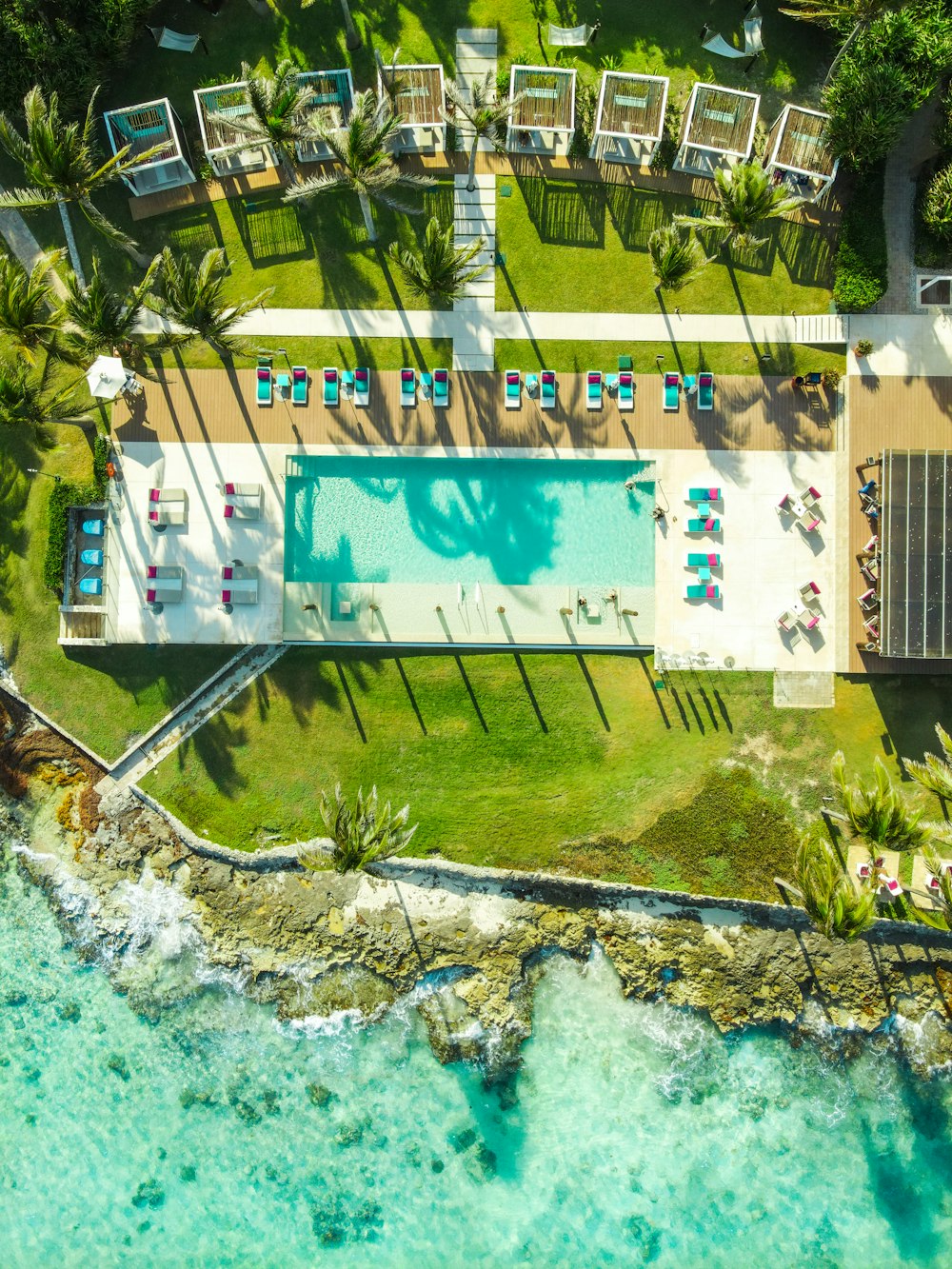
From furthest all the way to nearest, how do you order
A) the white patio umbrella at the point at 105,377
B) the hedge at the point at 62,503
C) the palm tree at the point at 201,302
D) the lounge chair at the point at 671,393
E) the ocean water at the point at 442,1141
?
the lounge chair at the point at 671,393, the hedge at the point at 62,503, the ocean water at the point at 442,1141, the white patio umbrella at the point at 105,377, the palm tree at the point at 201,302

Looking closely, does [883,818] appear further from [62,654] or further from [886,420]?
[62,654]

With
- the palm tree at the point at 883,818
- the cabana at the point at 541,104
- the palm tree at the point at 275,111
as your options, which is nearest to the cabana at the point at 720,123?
the cabana at the point at 541,104

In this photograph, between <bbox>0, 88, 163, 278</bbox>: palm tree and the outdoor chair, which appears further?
the outdoor chair

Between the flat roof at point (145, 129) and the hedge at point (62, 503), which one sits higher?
the flat roof at point (145, 129)

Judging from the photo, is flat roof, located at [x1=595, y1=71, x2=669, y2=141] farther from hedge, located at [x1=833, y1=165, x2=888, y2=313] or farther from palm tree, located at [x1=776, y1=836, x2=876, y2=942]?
palm tree, located at [x1=776, y1=836, x2=876, y2=942]

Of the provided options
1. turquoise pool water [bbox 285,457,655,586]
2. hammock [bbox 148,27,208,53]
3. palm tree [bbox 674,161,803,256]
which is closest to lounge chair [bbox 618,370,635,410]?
turquoise pool water [bbox 285,457,655,586]

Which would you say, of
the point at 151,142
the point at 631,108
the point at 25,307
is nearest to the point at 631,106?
the point at 631,108

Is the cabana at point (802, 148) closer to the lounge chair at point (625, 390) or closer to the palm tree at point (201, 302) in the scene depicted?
the lounge chair at point (625, 390)
